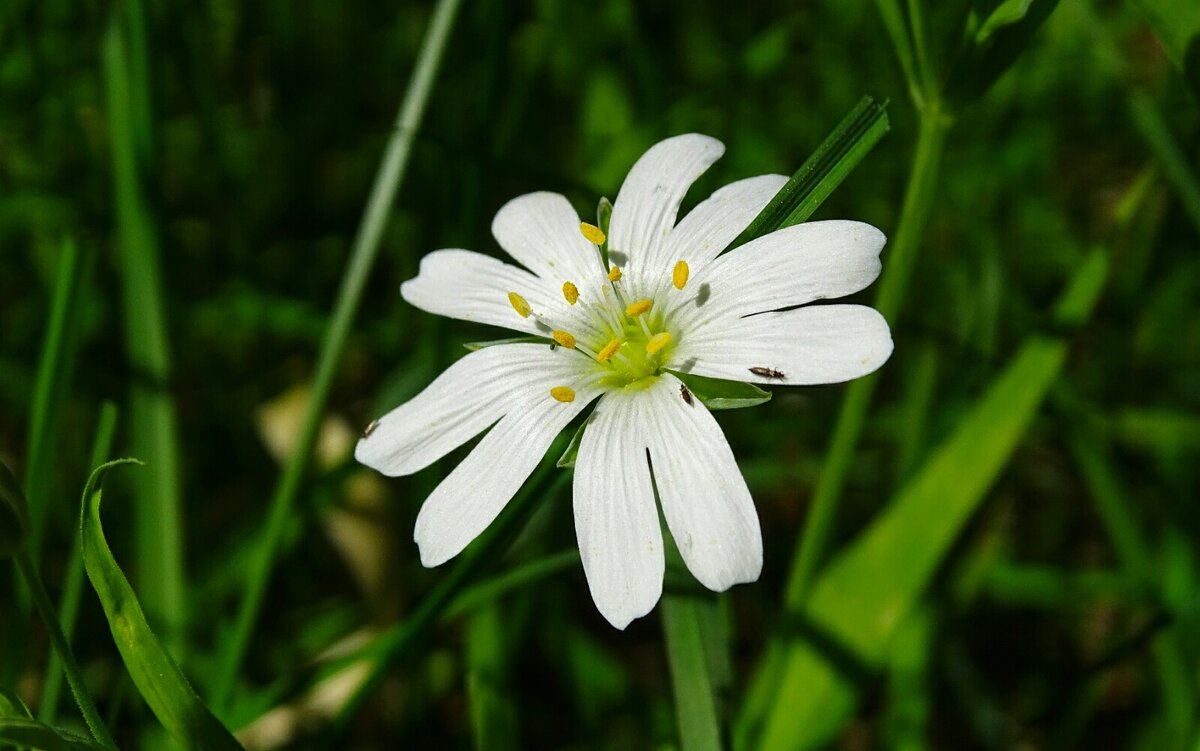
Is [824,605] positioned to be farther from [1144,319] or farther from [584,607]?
[1144,319]

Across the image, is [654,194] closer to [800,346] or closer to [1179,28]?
[800,346]

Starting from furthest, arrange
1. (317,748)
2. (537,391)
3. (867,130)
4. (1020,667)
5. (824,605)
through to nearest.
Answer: (1020,667)
(824,605)
(317,748)
(537,391)
(867,130)

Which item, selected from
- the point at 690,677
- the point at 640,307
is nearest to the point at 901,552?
the point at 690,677

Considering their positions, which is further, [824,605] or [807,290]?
[824,605]

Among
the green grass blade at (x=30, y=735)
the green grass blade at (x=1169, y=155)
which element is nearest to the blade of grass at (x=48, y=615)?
the green grass blade at (x=30, y=735)

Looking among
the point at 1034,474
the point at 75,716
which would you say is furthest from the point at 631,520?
the point at 1034,474

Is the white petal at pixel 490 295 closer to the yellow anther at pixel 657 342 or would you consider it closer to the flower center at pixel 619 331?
the flower center at pixel 619 331
